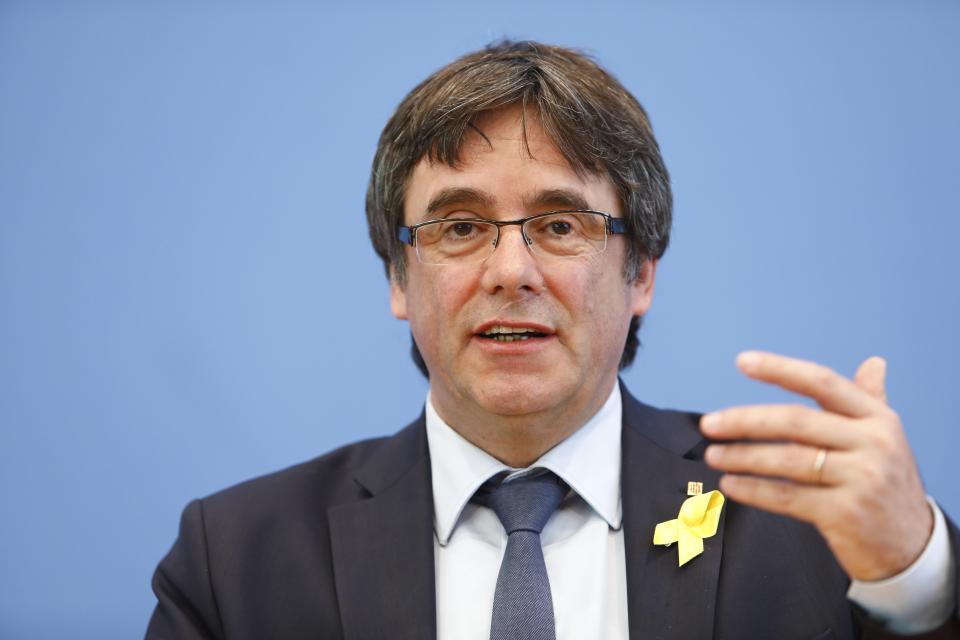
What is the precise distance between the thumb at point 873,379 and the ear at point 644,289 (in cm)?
90

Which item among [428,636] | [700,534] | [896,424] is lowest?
[428,636]

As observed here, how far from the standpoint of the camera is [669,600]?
2104 millimetres

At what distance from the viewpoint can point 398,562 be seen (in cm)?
223

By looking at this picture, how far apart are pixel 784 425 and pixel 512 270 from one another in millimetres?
819

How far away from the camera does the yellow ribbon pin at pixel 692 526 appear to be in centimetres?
215

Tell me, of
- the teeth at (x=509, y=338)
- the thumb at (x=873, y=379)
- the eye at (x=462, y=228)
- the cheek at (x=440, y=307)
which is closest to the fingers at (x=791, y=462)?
the thumb at (x=873, y=379)

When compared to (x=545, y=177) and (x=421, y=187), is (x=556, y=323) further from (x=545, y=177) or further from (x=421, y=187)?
(x=421, y=187)

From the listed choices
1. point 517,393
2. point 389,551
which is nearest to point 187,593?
point 389,551

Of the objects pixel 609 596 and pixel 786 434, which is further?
pixel 609 596

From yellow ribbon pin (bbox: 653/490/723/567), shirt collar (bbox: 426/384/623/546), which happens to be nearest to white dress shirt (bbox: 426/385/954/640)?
shirt collar (bbox: 426/384/623/546)

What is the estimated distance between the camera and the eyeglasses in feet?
7.45

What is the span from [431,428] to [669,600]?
0.71 meters

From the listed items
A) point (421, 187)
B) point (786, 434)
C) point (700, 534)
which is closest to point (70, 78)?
point (421, 187)

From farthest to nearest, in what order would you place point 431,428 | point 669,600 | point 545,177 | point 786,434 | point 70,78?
point 70,78 → point 431,428 → point 545,177 → point 669,600 → point 786,434
